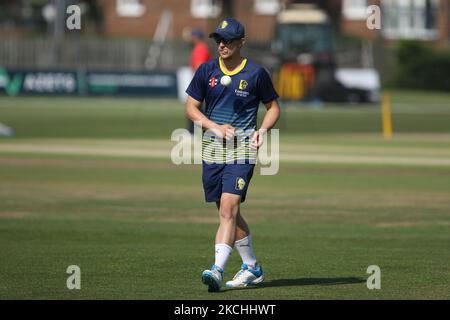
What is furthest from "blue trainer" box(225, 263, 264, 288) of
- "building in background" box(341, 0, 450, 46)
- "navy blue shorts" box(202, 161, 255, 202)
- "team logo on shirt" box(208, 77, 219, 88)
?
"building in background" box(341, 0, 450, 46)

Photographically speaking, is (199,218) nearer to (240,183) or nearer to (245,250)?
(245,250)

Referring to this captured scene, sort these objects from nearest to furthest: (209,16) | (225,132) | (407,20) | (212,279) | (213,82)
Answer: (212,279) < (225,132) < (213,82) < (209,16) < (407,20)

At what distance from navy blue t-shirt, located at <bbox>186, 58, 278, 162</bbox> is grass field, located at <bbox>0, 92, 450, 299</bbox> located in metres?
1.32

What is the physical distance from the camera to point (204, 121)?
1027 cm

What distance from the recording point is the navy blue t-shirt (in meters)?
10.3

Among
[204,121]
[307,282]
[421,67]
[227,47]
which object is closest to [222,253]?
[307,282]

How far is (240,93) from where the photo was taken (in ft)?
33.8

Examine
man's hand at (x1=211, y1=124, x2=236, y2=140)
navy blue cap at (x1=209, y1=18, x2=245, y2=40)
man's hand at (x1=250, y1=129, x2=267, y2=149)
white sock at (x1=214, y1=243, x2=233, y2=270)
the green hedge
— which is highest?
navy blue cap at (x1=209, y1=18, x2=245, y2=40)

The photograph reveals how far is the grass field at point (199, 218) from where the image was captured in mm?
10539

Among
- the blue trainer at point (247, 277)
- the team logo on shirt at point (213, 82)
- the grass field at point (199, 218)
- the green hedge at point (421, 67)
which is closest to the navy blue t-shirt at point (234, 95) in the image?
the team logo on shirt at point (213, 82)

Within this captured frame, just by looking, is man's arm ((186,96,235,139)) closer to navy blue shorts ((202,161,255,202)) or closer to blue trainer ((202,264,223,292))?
navy blue shorts ((202,161,255,202))

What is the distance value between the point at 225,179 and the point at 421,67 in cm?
5745

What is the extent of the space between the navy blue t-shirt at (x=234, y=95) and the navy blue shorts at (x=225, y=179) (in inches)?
3.2
